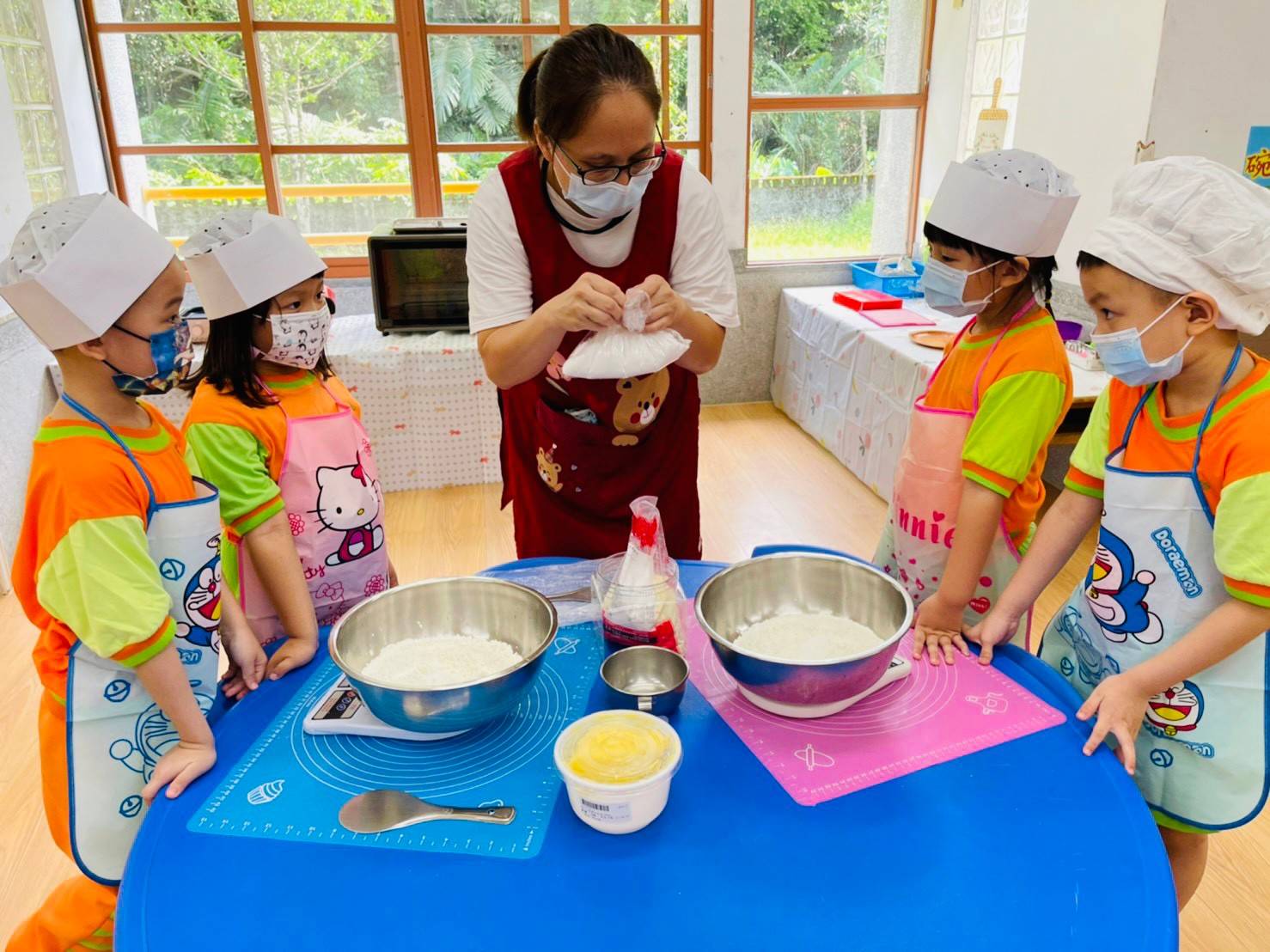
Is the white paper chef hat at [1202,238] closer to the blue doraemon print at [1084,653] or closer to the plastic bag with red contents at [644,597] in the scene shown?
the blue doraemon print at [1084,653]

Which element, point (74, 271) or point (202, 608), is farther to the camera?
point (202, 608)

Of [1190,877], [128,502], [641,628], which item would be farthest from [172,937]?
[1190,877]

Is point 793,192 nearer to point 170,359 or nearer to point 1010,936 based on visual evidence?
point 170,359

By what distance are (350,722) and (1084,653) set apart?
98 cm

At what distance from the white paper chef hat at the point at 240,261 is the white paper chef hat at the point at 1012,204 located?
1021 mm

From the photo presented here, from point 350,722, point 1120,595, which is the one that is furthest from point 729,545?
point 350,722

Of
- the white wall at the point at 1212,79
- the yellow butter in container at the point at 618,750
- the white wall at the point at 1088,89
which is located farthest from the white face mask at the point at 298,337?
the white wall at the point at 1212,79

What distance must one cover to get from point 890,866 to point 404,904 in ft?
1.48

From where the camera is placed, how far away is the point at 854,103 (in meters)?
4.15

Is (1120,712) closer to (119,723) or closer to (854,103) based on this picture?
(119,723)

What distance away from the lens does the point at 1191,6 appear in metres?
2.62

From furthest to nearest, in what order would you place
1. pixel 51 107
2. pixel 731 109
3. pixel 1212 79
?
pixel 731 109, pixel 51 107, pixel 1212 79

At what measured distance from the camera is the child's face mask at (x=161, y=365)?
1.03 m

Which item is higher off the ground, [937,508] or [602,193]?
[602,193]
